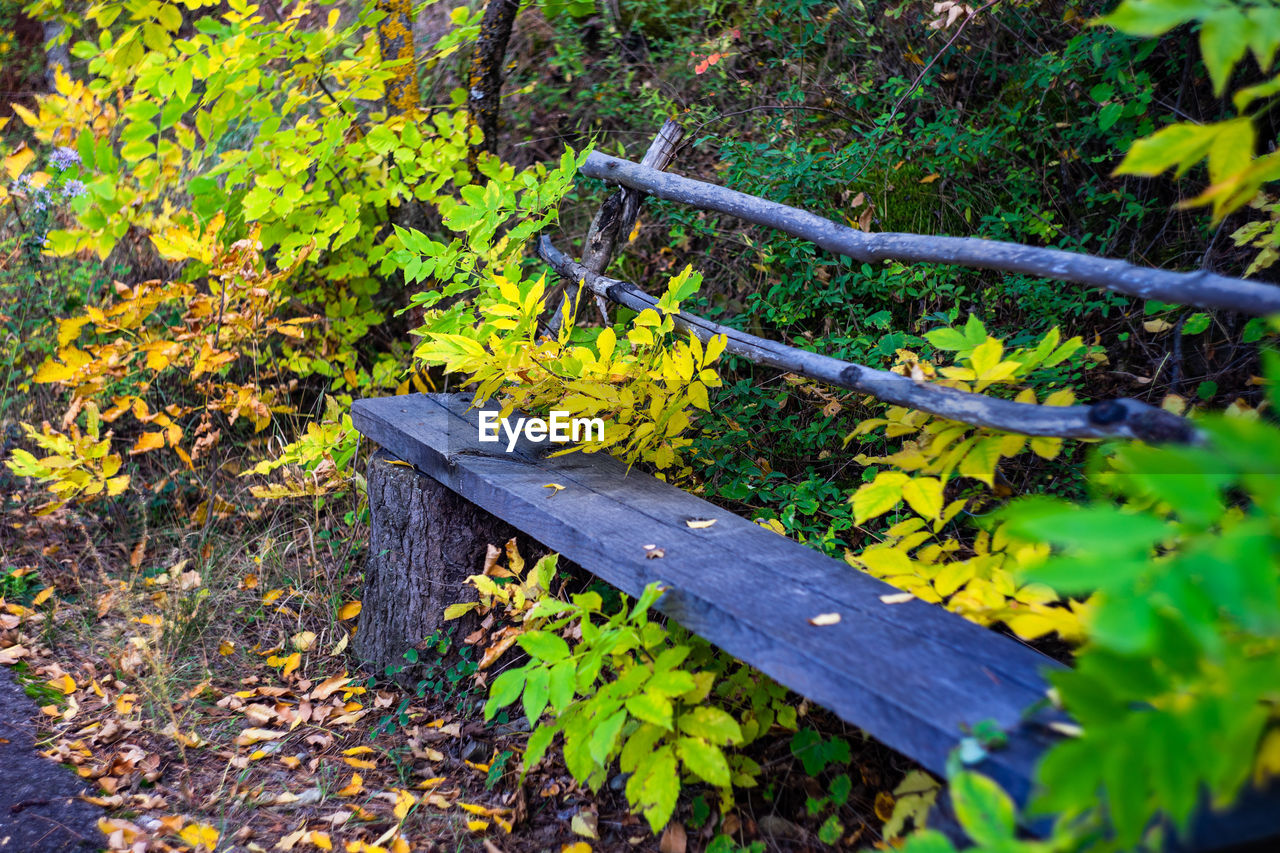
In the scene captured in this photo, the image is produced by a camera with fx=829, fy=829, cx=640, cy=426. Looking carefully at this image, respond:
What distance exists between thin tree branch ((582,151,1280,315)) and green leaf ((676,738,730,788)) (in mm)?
1167

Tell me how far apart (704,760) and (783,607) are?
363 millimetres

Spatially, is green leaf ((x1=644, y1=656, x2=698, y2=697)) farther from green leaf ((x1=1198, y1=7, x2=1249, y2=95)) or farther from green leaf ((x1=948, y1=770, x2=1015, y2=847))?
green leaf ((x1=1198, y1=7, x2=1249, y2=95))

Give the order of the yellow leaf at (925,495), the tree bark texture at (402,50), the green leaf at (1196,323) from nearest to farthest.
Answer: the yellow leaf at (925,495)
the green leaf at (1196,323)
the tree bark texture at (402,50)

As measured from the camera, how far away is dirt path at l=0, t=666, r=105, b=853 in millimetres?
2170

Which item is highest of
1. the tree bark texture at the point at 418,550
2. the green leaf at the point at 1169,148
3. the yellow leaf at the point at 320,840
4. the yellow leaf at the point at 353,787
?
the green leaf at the point at 1169,148

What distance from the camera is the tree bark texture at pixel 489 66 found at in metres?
3.52

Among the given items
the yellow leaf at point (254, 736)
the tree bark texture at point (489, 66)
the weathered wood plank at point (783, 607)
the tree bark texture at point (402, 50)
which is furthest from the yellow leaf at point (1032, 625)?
the tree bark texture at point (489, 66)

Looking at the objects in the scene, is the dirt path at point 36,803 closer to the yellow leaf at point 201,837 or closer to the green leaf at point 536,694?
the yellow leaf at point 201,837

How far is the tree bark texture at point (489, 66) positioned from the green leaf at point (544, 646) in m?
2.52

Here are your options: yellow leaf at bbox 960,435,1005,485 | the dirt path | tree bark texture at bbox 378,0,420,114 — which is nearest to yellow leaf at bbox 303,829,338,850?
the dirt path

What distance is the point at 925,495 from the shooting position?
61.8 inches

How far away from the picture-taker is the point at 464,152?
338cm

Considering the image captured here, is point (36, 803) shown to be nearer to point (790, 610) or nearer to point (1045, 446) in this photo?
point (790, 610)

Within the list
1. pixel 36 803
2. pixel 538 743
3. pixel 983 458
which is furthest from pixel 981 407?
pixel 36 803
